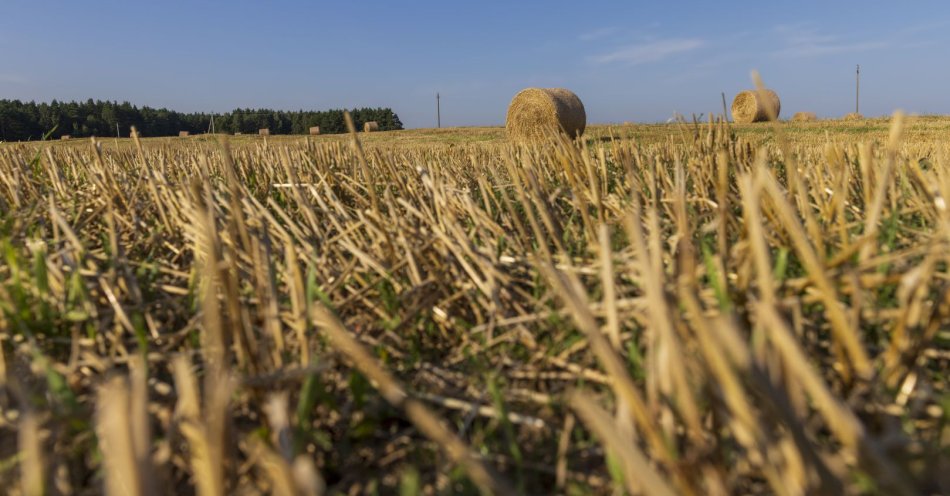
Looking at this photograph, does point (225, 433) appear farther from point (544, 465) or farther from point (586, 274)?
point (586, 274)

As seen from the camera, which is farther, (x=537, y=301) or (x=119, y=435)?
(x=537, y=301)

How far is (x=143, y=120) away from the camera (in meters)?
45.9

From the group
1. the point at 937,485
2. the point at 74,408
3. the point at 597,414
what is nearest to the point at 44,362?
the point at 74,408

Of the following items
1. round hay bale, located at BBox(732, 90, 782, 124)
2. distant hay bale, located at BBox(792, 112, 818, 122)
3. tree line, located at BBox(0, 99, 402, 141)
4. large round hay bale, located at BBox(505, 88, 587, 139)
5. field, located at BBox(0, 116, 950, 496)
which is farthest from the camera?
tree line, located at BBox(0, 99, 402, 141)

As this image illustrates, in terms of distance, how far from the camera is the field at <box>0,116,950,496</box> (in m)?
0.71

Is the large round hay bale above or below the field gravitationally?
above

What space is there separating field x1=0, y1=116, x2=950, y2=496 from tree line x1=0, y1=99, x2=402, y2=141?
35421mm

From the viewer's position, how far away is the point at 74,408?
105 centimetres

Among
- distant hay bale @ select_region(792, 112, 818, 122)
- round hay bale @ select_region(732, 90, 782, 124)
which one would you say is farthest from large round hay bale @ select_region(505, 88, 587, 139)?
distant hay bale @ select_region(792, 112, 818, 122)

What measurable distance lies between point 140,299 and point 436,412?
86cm

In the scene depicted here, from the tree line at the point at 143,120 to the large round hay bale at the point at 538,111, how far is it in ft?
68.8

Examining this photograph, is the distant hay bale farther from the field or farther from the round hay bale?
the field

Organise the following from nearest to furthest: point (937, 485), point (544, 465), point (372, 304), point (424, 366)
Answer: point (937, 485) → point (544, 465) → point (424, 366) → point (372, 304)

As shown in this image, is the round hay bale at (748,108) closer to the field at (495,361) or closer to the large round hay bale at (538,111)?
the large round hay bale at (538,111)
